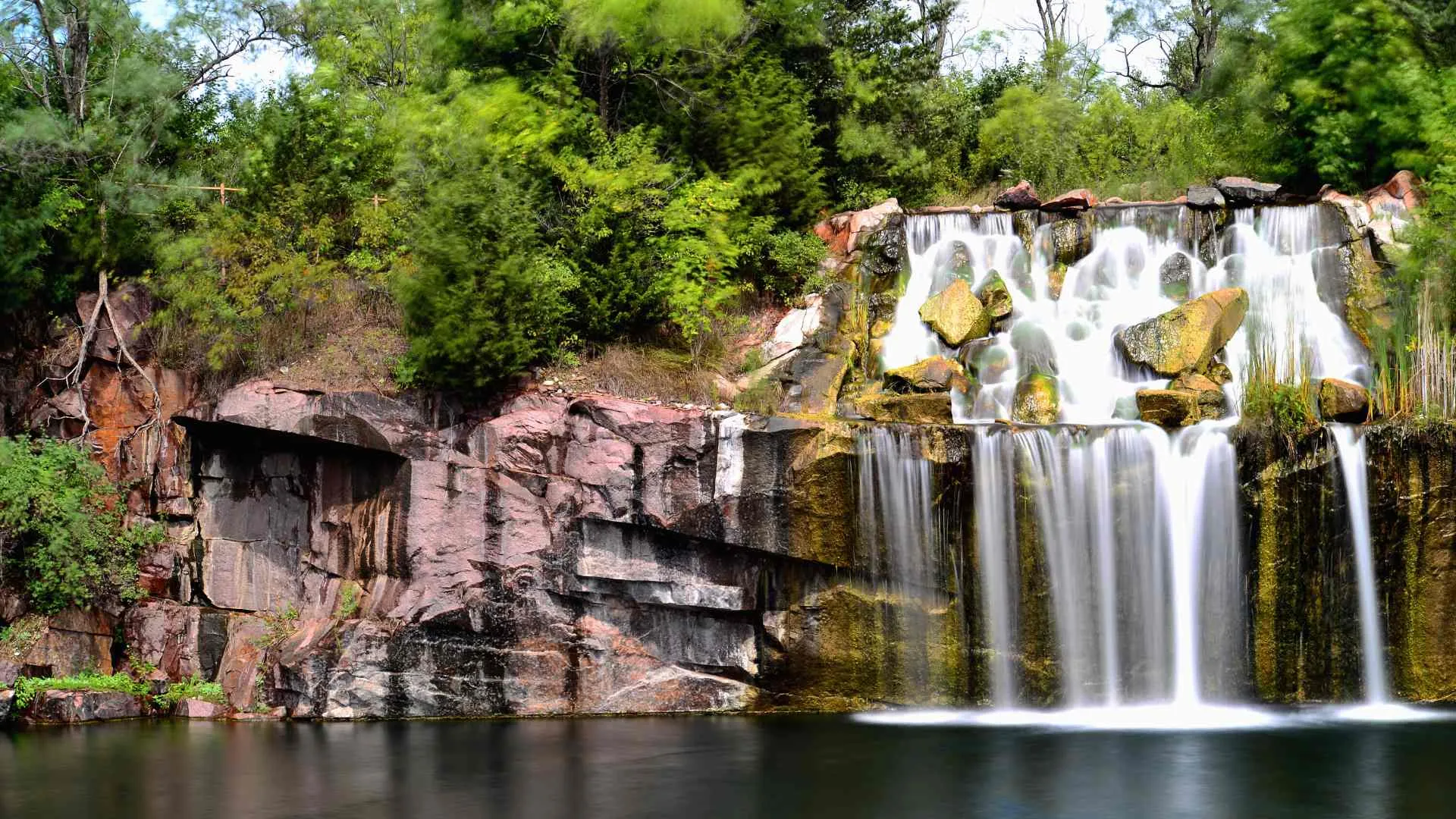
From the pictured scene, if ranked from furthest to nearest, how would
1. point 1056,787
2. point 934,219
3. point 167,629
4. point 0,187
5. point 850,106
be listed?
point 850,106 < point 934,219 < point 0,187 < point 167,629 < point 1056,787

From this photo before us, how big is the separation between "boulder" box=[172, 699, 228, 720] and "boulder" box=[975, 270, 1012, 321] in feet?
44.3

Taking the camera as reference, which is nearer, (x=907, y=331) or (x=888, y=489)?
(x=888, y=489)

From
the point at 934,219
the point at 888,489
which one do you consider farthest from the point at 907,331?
the point at 888,489

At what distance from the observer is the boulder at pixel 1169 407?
19.2 m

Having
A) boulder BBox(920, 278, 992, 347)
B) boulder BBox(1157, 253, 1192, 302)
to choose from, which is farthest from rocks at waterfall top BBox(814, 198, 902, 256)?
boulder BBox(1157, 253, 1192, 302)

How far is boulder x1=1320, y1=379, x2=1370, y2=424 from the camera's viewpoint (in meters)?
18.9

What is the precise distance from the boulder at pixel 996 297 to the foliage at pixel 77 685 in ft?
47.4

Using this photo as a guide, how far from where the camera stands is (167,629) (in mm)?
20359

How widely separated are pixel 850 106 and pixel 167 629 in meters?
16.4

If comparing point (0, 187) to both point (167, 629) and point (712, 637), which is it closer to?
point (167, 629)

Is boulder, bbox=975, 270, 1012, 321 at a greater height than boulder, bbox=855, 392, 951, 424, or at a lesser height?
greater

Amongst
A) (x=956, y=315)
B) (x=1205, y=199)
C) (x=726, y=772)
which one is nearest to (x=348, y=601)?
(x=726, y=772)

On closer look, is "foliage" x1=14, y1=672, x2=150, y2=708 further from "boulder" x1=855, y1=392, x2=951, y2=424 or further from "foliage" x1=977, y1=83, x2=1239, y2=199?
"foliage" x1=977, y1=83, x2=1239, y2=199

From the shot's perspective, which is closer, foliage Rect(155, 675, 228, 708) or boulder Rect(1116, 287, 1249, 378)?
foliage Rect(155, 675, 228, 708)
